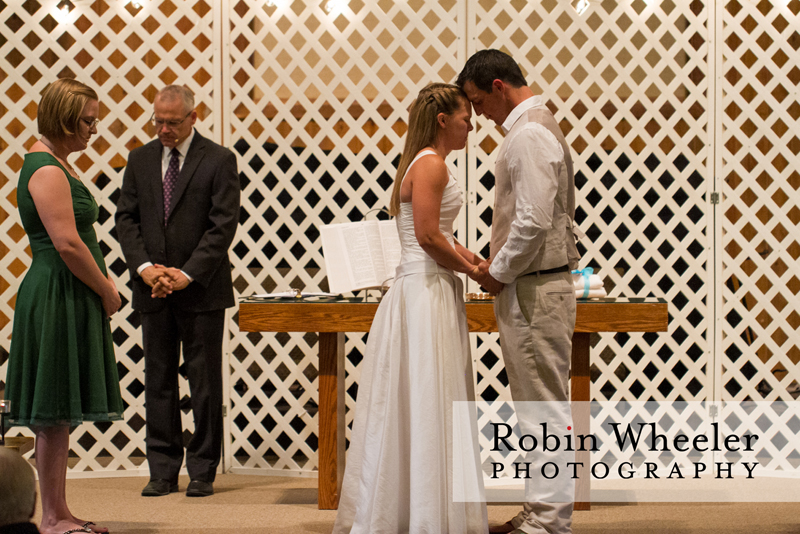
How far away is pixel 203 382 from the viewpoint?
3.02 m

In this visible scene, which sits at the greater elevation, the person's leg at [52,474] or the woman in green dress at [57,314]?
the woman in green dress at [57,314]

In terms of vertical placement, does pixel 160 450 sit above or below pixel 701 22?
below

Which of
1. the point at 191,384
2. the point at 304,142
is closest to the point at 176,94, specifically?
the point at 304,142

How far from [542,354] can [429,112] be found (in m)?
0.75

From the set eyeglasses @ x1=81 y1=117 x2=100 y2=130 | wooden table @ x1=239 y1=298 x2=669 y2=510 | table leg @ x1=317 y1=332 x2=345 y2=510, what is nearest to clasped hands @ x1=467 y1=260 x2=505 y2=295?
wooden table @ x1=239 y1=298 x2=669 y2=510

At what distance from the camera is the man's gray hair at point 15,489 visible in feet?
3.74

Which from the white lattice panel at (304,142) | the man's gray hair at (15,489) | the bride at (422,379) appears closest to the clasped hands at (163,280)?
the white lattice panel at (304,142)

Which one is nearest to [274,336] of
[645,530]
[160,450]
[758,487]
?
[160,450]

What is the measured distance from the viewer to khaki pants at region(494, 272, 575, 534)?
2145 mm

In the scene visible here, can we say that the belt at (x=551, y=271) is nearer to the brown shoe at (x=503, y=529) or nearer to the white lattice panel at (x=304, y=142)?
the brown shoe at (x=503, y=529)

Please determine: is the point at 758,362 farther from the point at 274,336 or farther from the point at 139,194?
the point at 139,194

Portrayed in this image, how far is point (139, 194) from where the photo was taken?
3.04 m

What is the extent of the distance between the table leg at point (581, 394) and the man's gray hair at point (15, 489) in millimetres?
1908

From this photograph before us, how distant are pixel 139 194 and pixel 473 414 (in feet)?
5.29
